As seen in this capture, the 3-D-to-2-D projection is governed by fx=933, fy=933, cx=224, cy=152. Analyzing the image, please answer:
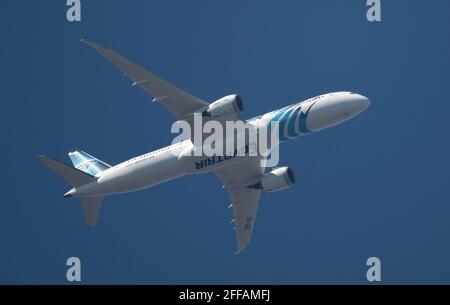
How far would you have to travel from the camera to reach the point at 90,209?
76.3 metres

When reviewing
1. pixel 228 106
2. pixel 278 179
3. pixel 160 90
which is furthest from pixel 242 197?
pixel 160 90

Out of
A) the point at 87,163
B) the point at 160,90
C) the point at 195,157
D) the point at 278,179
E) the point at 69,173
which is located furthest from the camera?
the point at 87,163

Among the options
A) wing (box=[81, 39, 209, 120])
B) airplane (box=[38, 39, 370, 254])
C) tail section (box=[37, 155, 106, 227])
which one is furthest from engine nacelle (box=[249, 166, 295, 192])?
tail section (box=[37, 155, 106, 227])

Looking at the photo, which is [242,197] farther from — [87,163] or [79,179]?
[79,179]

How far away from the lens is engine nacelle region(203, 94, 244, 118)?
67.4 meters

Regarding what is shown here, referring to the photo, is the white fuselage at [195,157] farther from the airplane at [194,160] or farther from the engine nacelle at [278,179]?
the engine nacelle at [278,179]

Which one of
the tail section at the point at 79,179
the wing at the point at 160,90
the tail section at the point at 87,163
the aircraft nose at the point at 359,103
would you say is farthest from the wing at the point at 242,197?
the aircraft nose at the point at 359,103

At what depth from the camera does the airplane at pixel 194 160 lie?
67625 mm

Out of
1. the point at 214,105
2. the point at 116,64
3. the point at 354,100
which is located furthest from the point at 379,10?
the point at 116,64

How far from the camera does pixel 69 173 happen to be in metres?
73.1

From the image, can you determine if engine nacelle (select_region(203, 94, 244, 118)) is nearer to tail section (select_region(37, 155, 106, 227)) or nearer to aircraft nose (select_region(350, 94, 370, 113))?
aircraft nose (select_region(350, 94, 370, 113))

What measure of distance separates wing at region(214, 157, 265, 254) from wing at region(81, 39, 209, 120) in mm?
9074

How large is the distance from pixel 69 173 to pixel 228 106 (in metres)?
14.6

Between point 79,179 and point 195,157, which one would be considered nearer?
point 195,157
